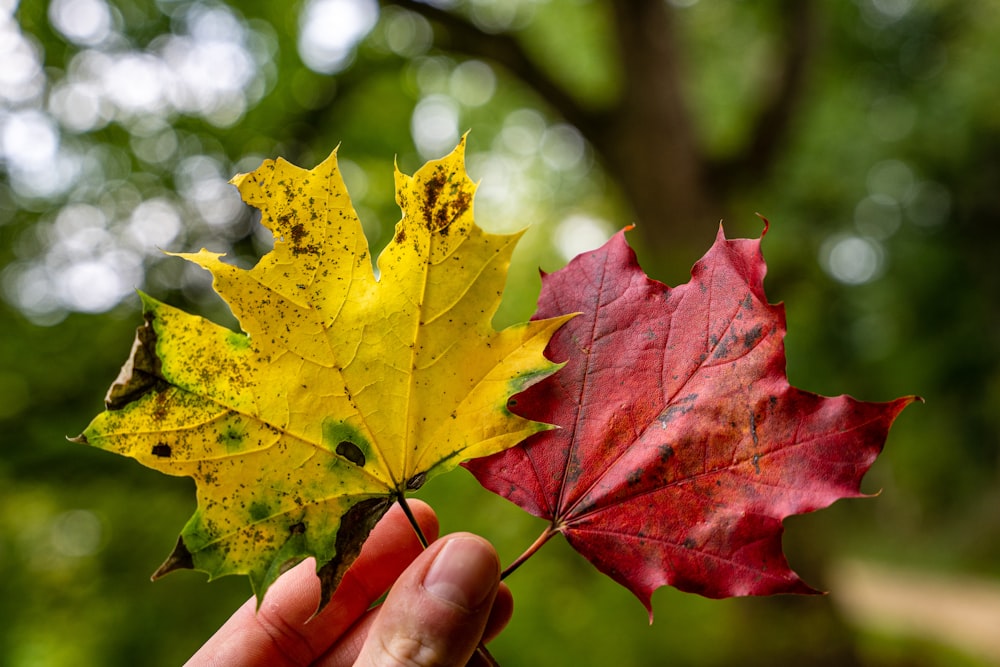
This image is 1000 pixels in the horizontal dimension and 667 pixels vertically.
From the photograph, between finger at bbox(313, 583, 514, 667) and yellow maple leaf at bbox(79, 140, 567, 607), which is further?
finger at bbox(313, 583, 514, 667)

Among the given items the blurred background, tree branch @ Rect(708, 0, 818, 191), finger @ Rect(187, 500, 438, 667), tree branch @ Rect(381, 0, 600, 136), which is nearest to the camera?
finger @ Rect(187, 500, 438, 667)

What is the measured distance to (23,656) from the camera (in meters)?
2.58

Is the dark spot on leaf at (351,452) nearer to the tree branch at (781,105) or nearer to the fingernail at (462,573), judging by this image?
the fingernail at (462,573)

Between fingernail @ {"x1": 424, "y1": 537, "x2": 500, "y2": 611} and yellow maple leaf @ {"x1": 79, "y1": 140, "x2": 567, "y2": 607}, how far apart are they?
10 centimetres

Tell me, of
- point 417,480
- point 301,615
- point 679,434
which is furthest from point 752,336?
point 301,615

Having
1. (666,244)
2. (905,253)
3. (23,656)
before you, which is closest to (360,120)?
(666,244)

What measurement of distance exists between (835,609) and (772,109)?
2953 mm

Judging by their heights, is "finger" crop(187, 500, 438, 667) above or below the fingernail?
below

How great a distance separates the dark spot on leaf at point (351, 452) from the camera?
0.79 meters

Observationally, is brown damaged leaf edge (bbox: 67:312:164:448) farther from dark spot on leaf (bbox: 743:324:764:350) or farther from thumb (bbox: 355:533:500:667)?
dark spot on leaf (bbox: 743:324:764:350)

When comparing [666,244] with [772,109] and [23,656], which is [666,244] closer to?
[772,109]

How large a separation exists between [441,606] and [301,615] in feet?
1.77

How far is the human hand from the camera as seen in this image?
828 mm

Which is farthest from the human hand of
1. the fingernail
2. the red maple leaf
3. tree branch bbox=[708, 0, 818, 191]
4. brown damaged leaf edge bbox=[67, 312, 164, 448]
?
tree branch bbox=[708, 0, 818, 191]
